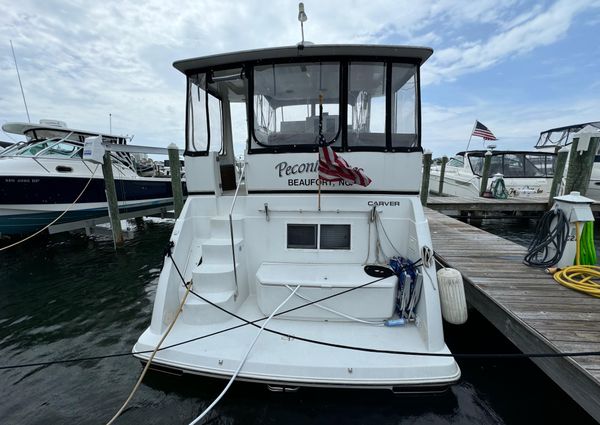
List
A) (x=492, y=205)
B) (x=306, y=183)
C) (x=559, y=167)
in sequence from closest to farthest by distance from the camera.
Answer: (x=306, y=183) < (x=559, y=167) < (x=492, y=205)

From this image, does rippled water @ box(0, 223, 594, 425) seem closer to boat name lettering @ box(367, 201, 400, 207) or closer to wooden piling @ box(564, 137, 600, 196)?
boat name lettering @ box(367, 201, 400, 207)

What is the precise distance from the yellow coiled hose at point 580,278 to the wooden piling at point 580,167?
5.38 metres

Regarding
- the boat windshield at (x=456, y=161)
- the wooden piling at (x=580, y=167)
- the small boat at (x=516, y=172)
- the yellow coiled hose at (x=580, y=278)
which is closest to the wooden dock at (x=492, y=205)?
the small boat at (x=516, y=172)

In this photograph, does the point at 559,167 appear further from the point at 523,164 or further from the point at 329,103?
the point at 329,103

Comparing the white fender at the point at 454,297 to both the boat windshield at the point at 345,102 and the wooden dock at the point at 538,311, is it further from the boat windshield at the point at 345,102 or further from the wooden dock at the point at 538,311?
the boat windshield at the point at 345,102

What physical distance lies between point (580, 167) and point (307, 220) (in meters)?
8.26

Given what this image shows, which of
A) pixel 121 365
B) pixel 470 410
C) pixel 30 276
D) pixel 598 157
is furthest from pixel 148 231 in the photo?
pixel 598 157

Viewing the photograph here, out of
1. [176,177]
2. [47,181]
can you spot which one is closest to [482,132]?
[176,177]

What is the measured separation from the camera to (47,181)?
8.07 m

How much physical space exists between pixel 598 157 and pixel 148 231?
62.9 feet

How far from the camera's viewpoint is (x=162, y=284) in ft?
10.00

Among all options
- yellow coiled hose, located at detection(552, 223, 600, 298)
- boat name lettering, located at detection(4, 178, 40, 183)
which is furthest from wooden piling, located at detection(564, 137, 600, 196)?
boat name lettering, located at detection(4, 178, 40, 183)

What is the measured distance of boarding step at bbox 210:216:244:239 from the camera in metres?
3.69

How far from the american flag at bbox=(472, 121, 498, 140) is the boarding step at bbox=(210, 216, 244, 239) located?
14227 mm
